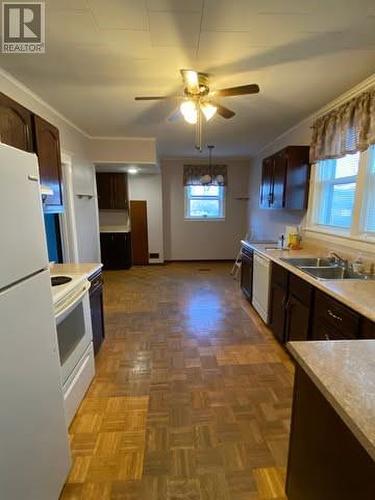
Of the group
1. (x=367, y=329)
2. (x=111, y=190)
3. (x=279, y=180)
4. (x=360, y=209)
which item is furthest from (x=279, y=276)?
(x=111, y=190)

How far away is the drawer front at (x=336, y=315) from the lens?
153cm

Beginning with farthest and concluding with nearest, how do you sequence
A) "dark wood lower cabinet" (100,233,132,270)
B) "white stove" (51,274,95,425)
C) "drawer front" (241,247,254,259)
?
"dark wood lower cabinet" (100,233,132,270) → "drawer front" (241,247,254,259) → "white stove" (51,274,95,425)

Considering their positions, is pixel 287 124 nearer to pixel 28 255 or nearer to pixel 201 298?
pixel 201 298

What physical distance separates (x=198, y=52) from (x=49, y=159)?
1.37 m

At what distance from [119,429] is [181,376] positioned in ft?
2.17

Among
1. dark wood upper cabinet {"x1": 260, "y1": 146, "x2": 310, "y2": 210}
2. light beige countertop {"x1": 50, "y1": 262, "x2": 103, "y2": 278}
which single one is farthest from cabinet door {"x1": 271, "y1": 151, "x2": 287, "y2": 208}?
light beige countertop {"x1": 50, "y1": 262, "x2": 103, "y2": 278}

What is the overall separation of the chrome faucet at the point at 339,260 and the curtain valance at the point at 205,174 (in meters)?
3.86

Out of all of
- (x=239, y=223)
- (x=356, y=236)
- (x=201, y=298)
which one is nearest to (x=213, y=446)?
(x=356, y=236)

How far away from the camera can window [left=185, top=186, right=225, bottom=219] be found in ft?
20.8

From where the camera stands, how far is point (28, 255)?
105 cm

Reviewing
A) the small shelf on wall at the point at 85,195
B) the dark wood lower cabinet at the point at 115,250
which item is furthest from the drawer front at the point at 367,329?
the dark wood lower cabinet at the point at 115,250

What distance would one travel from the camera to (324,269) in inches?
101

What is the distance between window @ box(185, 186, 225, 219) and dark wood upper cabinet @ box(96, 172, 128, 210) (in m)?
1.48

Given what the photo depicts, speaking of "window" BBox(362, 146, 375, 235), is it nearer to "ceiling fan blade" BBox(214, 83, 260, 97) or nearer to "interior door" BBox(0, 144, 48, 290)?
"ceiling fan blade" BBox(214, 83, 260, 97)
